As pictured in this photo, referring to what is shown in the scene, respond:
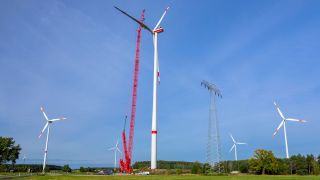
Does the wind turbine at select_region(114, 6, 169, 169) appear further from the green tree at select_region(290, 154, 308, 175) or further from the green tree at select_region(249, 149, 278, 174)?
the green tree at select_region(290, 154, 308, 175)

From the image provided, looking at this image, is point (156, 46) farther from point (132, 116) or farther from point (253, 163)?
point (253, 163)

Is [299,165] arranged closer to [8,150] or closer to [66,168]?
[66,168]

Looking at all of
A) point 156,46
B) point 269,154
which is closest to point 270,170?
point 269,154

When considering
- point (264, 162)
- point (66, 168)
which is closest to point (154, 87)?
point (264, 162)

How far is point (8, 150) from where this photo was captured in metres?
145

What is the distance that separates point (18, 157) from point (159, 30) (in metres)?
81.7

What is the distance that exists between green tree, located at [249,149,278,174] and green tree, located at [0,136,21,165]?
93863 millimetres

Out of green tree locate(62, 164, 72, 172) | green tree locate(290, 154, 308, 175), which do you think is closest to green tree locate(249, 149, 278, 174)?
green tree locate(290, 154, 308, 175)

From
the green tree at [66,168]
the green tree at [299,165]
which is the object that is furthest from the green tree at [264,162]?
the green tree at [66,168]

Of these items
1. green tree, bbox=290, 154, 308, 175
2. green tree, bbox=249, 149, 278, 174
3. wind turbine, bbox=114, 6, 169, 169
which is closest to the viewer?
wind turbine, bbox=114, 6, 169, 169

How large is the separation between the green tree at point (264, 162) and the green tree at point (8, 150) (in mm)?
93863

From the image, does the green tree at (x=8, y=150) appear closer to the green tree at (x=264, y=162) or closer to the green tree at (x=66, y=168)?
the green tree at (x=66, y=168)

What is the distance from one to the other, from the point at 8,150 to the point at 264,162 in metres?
99.8

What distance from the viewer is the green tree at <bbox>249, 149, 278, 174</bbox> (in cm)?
13312
